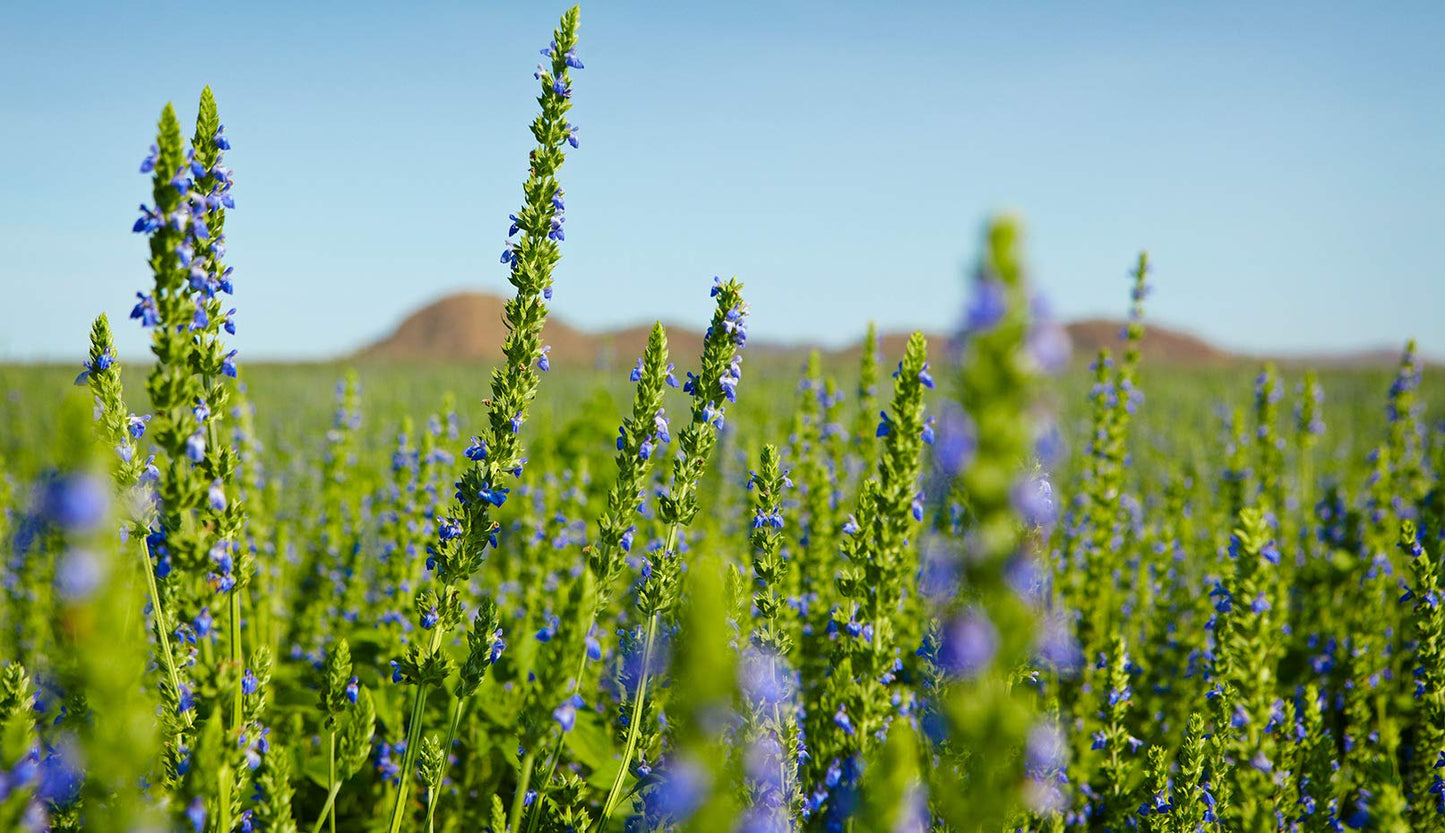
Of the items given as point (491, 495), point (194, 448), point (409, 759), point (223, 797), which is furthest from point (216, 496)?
point (409, 759)

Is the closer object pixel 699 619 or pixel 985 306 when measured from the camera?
pixel 985 306

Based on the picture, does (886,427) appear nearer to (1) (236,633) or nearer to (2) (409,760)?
(2) (409,760)

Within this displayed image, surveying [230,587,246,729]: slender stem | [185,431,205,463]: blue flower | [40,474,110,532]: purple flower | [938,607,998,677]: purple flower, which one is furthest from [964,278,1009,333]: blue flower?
[230,587,246,729]: slender stem

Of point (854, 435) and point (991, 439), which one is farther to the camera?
point (854, 435)

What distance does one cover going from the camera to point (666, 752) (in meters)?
3.09

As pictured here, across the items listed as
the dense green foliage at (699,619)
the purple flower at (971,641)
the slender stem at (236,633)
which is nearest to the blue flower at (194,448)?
the dense green foliage at (699,619)

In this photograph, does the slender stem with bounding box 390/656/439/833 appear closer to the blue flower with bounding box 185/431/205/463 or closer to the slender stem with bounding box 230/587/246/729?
the slender stem with bounding box 230/587/246/729

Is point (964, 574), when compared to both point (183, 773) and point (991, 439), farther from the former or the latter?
point (183, 773)

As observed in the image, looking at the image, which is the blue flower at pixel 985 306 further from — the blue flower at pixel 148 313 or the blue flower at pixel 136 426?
the blue flower at pixel 136 426

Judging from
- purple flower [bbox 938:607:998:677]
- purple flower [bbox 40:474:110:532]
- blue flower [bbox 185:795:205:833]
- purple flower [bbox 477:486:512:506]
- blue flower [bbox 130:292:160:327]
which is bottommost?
blue flower [bbox 185:795:205:833]

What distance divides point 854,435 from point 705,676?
5184mm

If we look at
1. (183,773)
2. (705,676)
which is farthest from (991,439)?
(183,773)

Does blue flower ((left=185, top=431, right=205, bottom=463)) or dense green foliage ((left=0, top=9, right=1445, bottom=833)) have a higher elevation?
blue flower ((left=185, top=431, right=205, bottom=463))

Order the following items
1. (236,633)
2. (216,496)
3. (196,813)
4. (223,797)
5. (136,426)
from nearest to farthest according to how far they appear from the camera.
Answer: (196,813) → (223,797) → (216,496) → (236,633) → (136,426)
